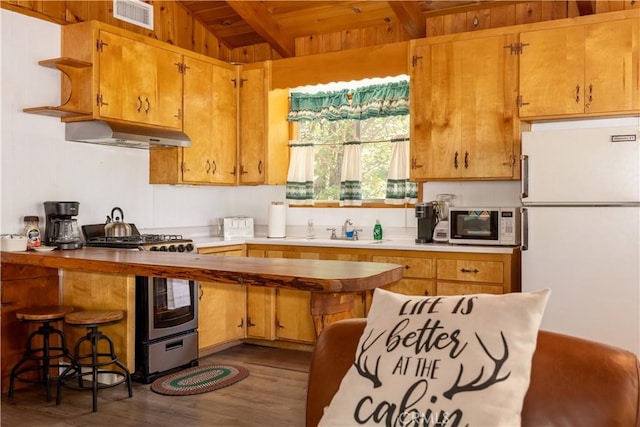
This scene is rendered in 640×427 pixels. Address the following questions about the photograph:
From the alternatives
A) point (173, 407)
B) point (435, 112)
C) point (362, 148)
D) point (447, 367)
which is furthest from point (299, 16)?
point (447, 367)

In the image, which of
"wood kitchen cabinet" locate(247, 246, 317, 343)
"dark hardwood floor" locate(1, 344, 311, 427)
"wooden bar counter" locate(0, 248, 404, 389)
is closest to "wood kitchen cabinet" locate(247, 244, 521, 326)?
"wood kitchen cabinet" locate(247, 246, 317, 343)

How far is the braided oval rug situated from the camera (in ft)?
12.2

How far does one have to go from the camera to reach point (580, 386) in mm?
1221

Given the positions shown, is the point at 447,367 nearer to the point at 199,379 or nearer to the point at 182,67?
the point at 199,379

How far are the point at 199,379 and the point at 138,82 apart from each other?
2.16 meters

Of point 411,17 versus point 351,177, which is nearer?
point 411,17

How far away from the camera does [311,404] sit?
1.53 meters

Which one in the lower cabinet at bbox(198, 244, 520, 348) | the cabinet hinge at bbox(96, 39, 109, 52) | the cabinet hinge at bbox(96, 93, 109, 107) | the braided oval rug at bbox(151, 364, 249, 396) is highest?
the cabinet hinge at bbox(96, 39, 109, 52)

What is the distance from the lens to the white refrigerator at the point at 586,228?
3.48m

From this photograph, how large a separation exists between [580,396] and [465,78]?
11.2 feet

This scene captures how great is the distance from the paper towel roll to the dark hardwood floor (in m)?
1.42

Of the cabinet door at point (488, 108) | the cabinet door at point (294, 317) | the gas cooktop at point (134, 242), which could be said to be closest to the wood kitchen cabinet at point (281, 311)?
the cabinet door at point (294, 317)

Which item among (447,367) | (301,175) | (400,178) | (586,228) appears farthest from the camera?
(301,175)

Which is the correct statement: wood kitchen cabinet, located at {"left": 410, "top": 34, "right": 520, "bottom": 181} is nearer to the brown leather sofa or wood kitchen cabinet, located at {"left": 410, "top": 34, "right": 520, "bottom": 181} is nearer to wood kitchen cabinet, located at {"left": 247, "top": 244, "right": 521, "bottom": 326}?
wood kitchen cabinet, located at {"left": 247, "top": 244, "right": 521, "bottom": 326}
